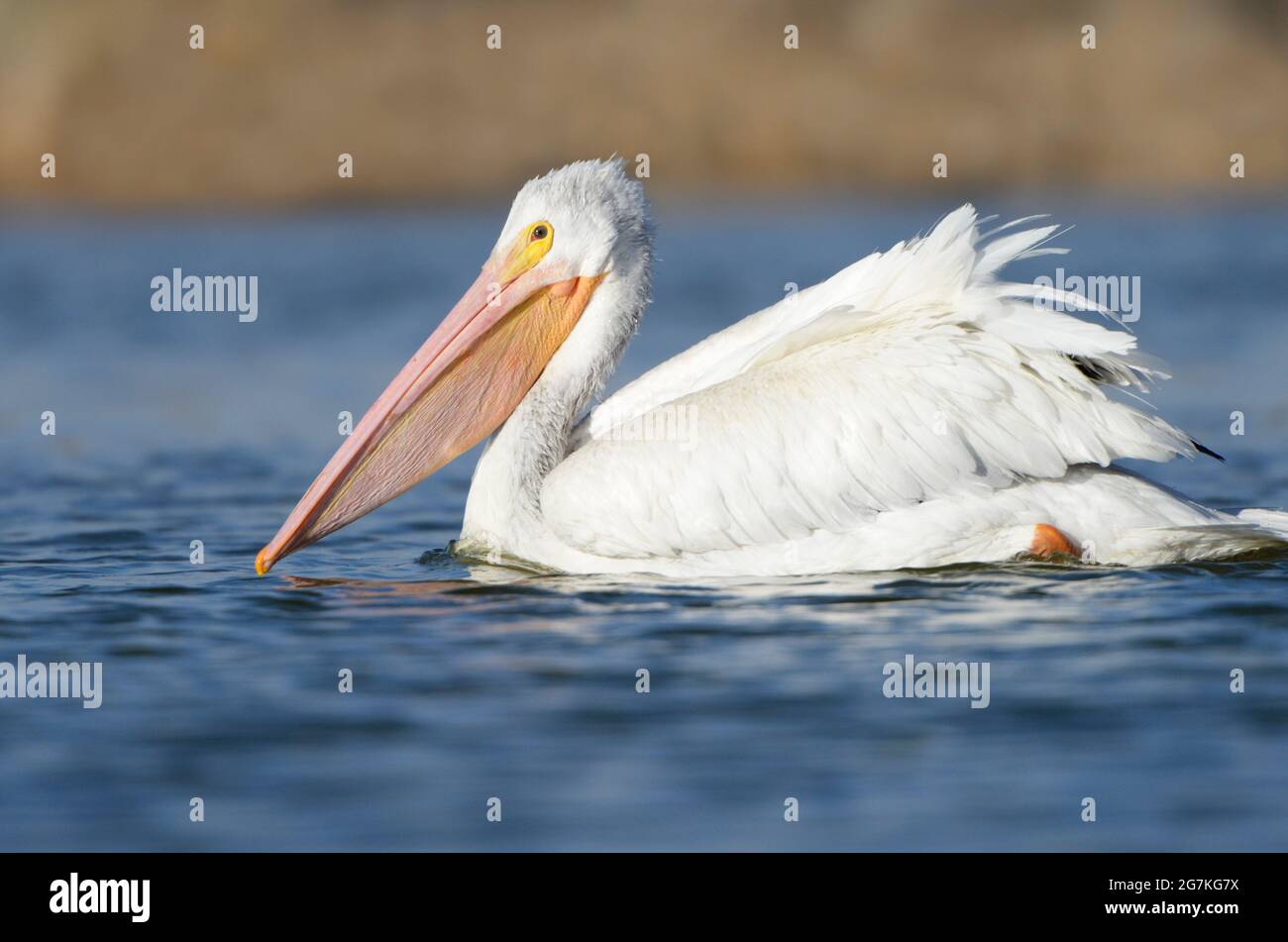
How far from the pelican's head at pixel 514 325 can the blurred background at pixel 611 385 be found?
51 cm

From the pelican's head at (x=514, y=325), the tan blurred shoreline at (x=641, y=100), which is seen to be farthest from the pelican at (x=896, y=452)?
the tan blurred shoreline at (x=641, y=100)

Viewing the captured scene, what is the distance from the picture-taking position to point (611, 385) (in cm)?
1377

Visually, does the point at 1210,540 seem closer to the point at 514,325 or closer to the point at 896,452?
the point at 896,452

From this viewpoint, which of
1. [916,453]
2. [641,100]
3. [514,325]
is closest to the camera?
[916,453]

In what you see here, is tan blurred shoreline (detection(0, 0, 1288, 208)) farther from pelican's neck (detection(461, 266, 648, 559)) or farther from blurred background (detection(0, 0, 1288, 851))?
pelican's neck (detection(461, 266, 648, 559))

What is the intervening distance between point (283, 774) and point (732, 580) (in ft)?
7.17

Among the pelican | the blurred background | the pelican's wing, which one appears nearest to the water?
the blurred background

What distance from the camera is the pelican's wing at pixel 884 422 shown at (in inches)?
263

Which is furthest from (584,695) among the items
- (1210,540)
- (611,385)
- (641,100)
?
(641,100)

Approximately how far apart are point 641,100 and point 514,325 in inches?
891

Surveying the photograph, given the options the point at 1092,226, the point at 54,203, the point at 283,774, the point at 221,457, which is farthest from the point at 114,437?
the point at 54,203

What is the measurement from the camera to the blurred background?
4.97m

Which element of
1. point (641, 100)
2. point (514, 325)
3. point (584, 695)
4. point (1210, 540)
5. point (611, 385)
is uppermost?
point (641, 100)
